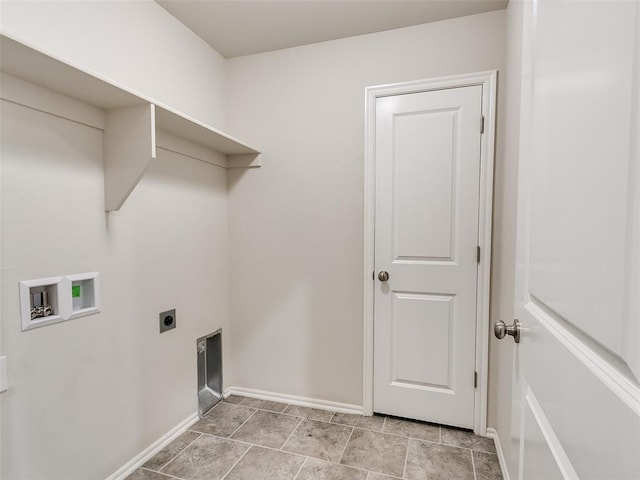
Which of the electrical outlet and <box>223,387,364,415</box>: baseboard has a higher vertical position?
the electrical outlet

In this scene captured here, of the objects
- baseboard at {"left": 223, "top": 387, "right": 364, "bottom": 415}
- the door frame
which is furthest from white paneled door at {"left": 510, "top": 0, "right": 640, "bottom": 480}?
baseboard at {"left": 223, "top": 387, "right": 364, "bottom": 415}

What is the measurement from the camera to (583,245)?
51 cm

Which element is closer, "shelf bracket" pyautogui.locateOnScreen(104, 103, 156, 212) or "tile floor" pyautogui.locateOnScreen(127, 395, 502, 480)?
"shelf bracket" pyautogui.locateOnScreen(104, 103, 156, 212)

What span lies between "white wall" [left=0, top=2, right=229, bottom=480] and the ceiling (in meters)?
0.16

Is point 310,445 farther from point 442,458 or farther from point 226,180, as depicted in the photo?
point 226,180

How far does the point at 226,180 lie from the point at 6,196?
1356mm

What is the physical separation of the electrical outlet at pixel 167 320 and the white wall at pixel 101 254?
0.04 meters

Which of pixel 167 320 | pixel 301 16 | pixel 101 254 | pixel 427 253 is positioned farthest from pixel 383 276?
pixel 301 16

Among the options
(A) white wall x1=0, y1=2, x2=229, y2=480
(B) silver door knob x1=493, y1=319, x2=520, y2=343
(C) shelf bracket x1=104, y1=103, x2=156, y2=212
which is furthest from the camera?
(C) shelf bracket x1=104, y1=103, x2=156, y2=212

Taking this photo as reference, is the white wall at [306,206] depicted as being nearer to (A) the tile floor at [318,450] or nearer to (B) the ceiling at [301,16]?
(B) the ceiling at [301,16]

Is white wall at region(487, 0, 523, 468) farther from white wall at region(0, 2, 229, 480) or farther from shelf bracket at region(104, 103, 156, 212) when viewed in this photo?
white wall at region(0, 2, 229, 480)

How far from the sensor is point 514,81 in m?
1.54

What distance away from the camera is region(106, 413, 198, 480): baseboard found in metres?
1.59

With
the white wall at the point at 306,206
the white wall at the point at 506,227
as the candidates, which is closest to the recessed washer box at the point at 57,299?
the white wall at the point at 306,206
